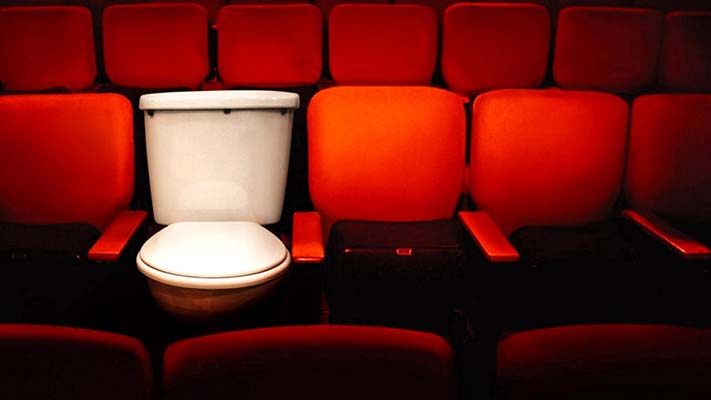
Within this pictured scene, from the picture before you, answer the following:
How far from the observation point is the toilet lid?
→ 992 millimetres

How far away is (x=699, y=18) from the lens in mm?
1978

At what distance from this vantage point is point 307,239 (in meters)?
1.10

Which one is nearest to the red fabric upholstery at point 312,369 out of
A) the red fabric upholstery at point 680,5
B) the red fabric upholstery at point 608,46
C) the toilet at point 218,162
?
the toilet at point 218,162

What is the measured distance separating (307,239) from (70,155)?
0.62 metres

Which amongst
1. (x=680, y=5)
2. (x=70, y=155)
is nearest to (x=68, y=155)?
(x=70, y=155)

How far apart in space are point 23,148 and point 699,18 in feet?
6.84

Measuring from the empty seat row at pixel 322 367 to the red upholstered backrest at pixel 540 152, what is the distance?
0.89 meters

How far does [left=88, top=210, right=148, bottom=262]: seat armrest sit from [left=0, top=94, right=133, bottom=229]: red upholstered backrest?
0.12m

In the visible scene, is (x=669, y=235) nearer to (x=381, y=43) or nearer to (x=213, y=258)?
(x=213, y=258)

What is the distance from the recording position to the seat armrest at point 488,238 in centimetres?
103

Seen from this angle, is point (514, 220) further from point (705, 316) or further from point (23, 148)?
point (23, 148)

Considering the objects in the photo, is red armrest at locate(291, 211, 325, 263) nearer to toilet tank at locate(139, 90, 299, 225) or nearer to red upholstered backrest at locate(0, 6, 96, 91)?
toilet tank at locate(139, 90, 299, 225)

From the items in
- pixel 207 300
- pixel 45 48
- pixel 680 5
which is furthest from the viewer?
pixel 680 5

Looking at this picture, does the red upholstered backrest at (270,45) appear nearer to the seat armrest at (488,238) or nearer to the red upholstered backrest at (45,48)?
the red upholstered backrest at (45,48)
